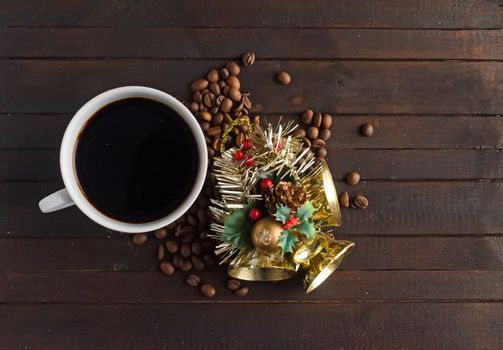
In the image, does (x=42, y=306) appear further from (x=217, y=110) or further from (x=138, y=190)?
(x=217, y=110)

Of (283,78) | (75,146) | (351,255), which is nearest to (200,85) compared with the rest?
(283,78)

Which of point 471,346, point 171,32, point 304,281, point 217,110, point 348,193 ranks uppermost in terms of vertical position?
point 171,32

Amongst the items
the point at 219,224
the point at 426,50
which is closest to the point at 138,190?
the point at 219,224

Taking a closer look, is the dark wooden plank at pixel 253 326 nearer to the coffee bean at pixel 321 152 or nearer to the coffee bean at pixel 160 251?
the coffee bean at pixel 160 251

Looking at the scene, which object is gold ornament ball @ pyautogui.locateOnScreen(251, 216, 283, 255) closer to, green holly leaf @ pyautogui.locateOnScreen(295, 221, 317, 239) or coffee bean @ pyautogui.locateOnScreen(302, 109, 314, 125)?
green holly leaf @ pyautogui.locateOnScreen(295, 221, 317, 239)

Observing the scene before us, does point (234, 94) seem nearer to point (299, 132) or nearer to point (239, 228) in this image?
point (299, 132)

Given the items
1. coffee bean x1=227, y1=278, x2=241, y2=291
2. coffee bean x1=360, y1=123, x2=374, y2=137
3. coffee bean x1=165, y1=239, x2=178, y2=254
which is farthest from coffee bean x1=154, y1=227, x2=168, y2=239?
coffee bean x1=360, y1=123, x2=374, y2=137
